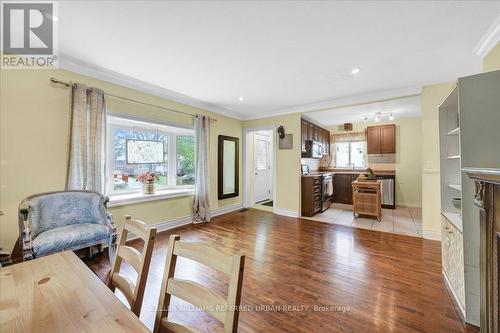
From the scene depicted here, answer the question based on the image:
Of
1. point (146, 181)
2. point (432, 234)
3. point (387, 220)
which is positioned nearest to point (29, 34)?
point (146, 181)

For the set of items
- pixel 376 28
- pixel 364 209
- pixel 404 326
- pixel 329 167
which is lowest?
pixel 404 326

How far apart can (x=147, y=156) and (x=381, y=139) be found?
5934 mm

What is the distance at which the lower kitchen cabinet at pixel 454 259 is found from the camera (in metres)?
1.61

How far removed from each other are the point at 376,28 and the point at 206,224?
387 cm

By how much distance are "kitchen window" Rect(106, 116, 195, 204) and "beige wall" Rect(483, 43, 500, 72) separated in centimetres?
426

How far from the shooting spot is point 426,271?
223cm

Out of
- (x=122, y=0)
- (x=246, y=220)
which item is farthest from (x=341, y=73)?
(x=246, y=220)

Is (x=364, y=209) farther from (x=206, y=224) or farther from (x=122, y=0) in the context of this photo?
(x=122, y=0)

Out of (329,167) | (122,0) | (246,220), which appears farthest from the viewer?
(329,167)

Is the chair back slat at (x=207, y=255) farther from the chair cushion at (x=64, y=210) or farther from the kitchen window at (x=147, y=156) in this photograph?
the kitchen window at (x=147, y=156)

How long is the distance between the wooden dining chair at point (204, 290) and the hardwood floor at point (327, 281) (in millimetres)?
909

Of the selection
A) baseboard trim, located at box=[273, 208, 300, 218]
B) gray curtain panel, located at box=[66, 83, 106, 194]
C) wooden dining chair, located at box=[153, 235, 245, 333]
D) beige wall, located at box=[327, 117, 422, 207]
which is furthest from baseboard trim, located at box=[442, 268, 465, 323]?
beige wall, located at box=[327, 117, 422, 207]

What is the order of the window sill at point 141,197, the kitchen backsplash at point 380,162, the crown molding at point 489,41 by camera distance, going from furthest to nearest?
the kitchen backsplash at point 380,162 < the window sill at point 141,197 < the crown molding at point 489,41

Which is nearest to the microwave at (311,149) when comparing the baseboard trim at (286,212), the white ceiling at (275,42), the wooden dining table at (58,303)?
the baseboard trim at (286,212)
